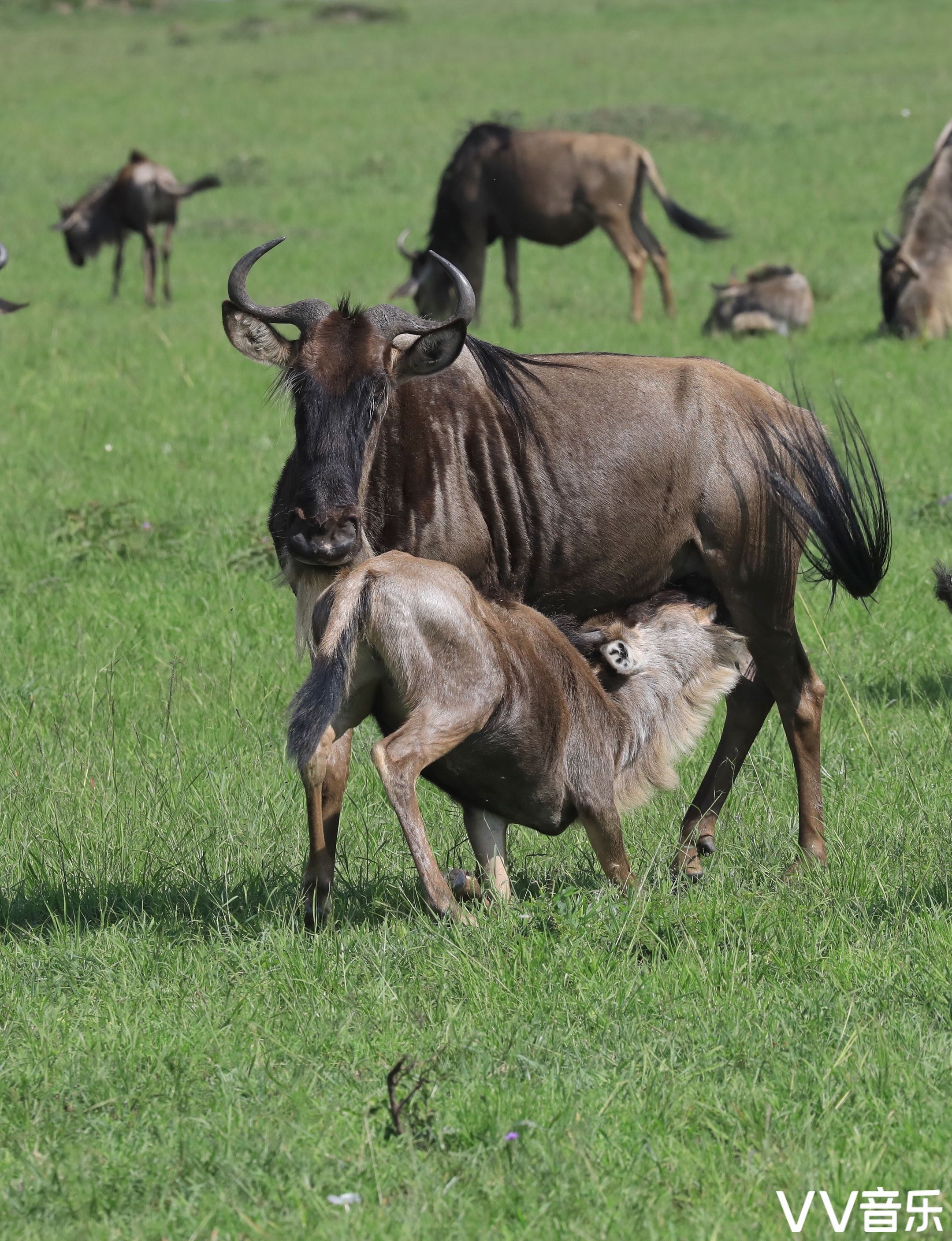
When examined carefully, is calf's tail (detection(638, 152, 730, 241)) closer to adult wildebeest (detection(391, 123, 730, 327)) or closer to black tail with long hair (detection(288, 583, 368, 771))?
adult wildebeest (detection(391, 123, 730, 327))

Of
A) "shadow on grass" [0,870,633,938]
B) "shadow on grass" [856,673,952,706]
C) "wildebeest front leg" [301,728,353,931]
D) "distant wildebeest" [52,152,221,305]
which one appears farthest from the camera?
"distant wildebeest" [52,152,221,305]

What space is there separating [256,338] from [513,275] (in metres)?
11.9

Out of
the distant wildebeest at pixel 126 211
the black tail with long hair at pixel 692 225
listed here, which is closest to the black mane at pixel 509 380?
the black tail with long hair at pixel 692 225

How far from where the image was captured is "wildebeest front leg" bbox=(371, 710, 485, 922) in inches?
156

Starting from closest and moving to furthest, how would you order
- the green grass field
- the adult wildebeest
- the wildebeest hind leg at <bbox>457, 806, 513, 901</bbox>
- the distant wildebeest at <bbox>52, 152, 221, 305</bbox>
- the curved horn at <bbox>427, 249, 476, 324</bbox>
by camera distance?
the green grass field
the curved horn at <bbox>427, 249, 476, 324</bbox>
the wildebeest hind leg at <bbox>457, 806, 513, 901</bbox>
the adult wildebeest
the distant wildebeest at <bbox>52, 152, 221, 305</bbox>

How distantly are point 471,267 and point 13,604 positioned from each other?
1037cm

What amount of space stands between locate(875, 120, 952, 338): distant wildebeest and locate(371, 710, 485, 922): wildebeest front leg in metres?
11.4

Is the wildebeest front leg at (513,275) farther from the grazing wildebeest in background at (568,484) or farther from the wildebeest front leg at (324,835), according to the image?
the wildebeest front leg at (324,835)

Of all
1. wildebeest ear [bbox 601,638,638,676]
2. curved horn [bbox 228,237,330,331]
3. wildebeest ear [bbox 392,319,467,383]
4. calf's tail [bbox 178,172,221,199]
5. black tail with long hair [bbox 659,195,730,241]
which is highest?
curved horn [bbox 228,237,330,331]

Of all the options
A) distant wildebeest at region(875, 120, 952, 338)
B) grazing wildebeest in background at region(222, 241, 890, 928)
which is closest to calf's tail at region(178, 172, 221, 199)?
distant wildebeest at region(875, 120, 952, 338)

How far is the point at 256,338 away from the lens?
482cm

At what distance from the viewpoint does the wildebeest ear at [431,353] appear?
4.63m

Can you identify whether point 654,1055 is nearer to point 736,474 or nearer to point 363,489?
point 363,489

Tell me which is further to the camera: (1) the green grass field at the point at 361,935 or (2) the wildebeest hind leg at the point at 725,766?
(2) the wildebeest hind leg at the point at 725,766
